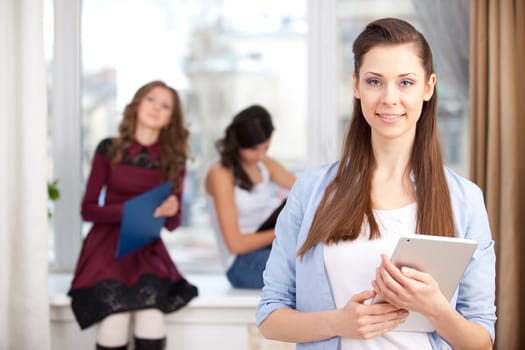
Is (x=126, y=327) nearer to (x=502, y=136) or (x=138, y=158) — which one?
(x=138, y=158)

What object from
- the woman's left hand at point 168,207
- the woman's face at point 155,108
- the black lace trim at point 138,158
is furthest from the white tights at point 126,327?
the woman's face at point 155,108

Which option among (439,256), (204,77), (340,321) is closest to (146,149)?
(204,77)

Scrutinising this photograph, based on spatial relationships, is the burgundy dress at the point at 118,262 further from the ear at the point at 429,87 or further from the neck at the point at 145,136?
the ear at the point at 429,87

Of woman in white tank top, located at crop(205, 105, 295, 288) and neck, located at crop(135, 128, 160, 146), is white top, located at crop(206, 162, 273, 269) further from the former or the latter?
neck, located at crop(135, 128, 160, 146)

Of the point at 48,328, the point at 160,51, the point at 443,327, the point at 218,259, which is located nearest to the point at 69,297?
the point at 48,328

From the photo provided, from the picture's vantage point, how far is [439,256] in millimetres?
1171

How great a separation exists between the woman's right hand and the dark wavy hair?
1904mm

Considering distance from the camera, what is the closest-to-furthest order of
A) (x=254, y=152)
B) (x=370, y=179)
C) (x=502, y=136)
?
(x=370, y=179), (x=502, y=136), (x=254, y=152)

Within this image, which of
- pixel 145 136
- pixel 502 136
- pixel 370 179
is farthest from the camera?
pixel 145 136

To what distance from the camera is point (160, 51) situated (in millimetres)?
3701

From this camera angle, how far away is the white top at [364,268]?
1.30 m

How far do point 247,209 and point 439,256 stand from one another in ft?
6.79

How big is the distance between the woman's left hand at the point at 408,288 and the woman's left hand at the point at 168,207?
1.77 metres

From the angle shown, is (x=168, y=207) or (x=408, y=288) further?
(x=168, y=207)
